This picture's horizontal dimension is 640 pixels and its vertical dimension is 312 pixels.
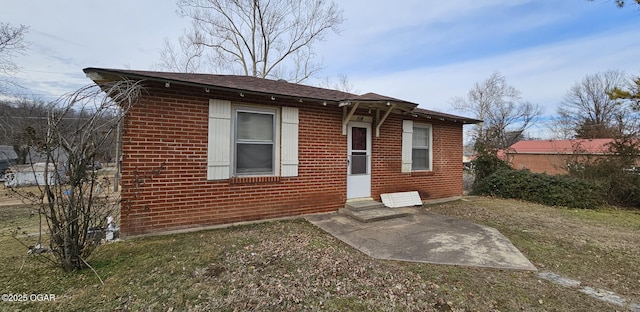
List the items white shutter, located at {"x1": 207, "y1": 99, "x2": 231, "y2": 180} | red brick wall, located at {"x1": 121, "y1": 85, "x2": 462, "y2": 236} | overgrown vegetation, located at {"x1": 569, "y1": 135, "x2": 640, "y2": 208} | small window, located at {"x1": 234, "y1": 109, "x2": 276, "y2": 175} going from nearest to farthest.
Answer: red brick wall, located at {"x1": 121, "y1": 85, "x2": 462, "y2": 236}, white shutter, located at {"x1": 207, "y1": 99, "x2": 231, "y2": 180}, small window, located at {"x1": 234, "y1": 109, "x2": 276, "y2": 175}, overgrown vegetation, located at {"x1": 569, "y1": 135, "x2": 640, "y2": 208}

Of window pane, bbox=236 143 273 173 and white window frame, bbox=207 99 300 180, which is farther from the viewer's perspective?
window pane, bbox=236 143 273 173

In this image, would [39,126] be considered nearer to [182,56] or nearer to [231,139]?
[231,139]

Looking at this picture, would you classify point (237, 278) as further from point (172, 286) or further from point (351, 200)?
point (351, 200)

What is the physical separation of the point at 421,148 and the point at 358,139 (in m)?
2.42

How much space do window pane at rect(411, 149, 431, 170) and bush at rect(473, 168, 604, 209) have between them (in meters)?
3.62

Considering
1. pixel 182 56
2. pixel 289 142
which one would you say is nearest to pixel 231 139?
pixel 289 142

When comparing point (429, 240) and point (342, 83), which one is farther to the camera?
point (342, 83)

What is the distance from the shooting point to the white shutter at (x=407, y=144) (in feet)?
23.4

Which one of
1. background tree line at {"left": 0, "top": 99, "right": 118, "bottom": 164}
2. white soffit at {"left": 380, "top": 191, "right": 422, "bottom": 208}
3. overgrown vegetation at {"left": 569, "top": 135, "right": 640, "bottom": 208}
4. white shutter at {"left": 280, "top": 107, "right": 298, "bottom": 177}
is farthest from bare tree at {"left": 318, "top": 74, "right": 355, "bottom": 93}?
background tree line at {"left": 0, "top": 99, "right": 118, "bottom": 164}

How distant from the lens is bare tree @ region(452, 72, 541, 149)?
29.7 m

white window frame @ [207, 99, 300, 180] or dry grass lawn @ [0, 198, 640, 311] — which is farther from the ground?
white window frame @ [207, 99, 300, 180]

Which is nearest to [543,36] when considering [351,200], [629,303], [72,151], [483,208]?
[483,208]

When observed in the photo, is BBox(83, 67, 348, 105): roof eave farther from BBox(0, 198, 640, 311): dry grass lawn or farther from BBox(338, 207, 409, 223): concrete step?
BBox(338, 207, 409, 223): concrete step

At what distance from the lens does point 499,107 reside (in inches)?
1251
